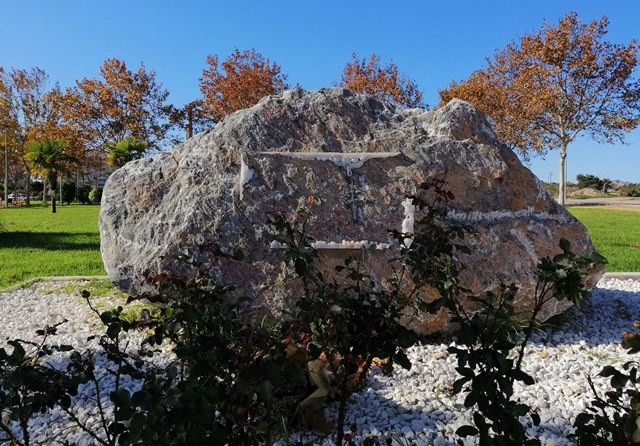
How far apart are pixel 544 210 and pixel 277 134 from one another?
219 cm

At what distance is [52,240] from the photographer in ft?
37.5

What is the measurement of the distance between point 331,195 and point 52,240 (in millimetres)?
9523

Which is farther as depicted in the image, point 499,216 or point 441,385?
point 499,216

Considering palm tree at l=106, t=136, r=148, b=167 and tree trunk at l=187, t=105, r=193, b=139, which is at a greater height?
tree trunk at l=187, t=105, r=193, b=139

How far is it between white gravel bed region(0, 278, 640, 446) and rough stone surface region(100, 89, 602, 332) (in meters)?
0.38

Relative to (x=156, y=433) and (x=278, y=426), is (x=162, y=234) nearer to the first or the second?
(x=278, y=426)

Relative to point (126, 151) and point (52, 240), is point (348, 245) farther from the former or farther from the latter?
point (126, 151)

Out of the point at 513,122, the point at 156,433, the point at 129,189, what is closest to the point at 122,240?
the point at 129,189

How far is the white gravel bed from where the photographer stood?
8.82ft

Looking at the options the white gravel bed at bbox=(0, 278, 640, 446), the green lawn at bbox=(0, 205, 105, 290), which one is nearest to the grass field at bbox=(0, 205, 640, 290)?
the green lawn at bbox=(0, 205, 105, 290)

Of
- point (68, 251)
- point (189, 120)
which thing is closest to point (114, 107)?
point (189, 120)

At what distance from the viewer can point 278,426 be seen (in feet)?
8.11

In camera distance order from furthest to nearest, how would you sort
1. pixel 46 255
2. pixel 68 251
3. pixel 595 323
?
pixel 68 251, pixel 46 255, pixel 595 323

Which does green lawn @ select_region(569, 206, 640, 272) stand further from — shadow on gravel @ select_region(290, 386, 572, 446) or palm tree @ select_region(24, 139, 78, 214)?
palm tree @ select_region(24, 139, 78, 214)
